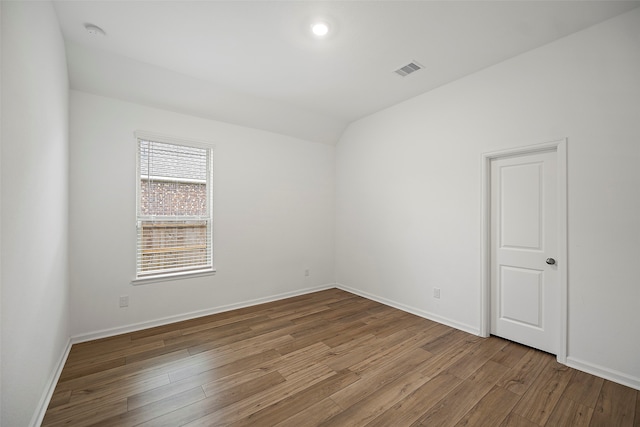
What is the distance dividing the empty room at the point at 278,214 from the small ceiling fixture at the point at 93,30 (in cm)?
3

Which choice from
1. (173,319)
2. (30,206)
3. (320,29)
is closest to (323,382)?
(173,319)

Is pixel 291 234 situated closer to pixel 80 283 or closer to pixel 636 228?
pixel 80 283

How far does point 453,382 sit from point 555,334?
4.17 feet

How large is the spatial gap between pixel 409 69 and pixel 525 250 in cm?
238

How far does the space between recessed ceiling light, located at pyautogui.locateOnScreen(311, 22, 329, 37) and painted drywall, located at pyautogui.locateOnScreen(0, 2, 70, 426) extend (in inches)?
74.8

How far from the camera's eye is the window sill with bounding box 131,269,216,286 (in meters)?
3.29

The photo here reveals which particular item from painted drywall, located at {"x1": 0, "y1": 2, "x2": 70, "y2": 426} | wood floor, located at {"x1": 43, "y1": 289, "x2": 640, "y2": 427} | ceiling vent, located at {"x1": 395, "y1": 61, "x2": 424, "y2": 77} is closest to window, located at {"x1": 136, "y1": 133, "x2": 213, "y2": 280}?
wood floor, located at {"x1": 43, "y1": 289, "x2": 640, "y2": 427}

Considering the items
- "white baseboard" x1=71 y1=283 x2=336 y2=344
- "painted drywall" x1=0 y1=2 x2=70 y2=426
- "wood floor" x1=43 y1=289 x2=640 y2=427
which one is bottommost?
"wood floor" x1=43 y1=289 x2=640 y2=427

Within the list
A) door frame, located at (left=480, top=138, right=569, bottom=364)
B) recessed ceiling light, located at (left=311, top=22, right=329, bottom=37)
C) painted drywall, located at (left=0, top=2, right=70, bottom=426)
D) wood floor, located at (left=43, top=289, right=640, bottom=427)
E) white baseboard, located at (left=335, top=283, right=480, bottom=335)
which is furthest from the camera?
white baseboard, located at (left=335, top=283, right=480, bottom=335)

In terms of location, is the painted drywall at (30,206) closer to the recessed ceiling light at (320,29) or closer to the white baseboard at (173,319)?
the white baseboard at (173,319)

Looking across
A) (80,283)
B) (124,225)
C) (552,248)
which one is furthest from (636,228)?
(80,283)

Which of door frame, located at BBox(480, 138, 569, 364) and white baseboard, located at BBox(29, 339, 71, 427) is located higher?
door frame, located at BBox(480, 138, 569, 364)

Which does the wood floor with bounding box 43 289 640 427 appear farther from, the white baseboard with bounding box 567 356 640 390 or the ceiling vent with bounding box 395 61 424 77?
the ceiling vent with bounding box 395 61 424 77

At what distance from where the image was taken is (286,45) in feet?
8.71
